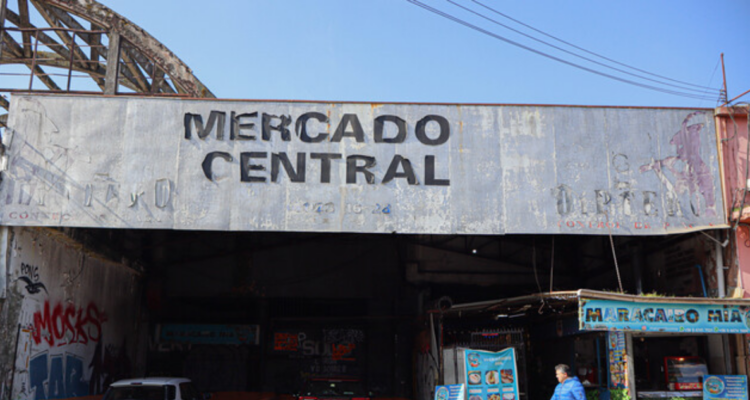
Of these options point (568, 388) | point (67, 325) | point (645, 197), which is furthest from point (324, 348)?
point (568, 388)

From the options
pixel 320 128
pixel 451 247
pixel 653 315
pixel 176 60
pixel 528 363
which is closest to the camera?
pixel 653 315

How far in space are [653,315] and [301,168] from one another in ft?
25.7

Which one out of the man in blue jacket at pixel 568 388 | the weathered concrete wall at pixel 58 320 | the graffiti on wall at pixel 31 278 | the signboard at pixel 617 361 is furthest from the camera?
the graffiti on wall at pixel 31 278

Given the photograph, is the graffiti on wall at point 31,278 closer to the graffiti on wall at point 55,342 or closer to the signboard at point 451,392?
the graffiti on wall at point 55,342

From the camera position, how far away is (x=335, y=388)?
14.6 m

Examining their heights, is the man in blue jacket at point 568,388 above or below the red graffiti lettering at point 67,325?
below

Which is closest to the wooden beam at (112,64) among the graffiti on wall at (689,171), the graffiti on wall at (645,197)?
the graffiti on wall at (645,197)

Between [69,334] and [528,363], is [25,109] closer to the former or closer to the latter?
[69,334]

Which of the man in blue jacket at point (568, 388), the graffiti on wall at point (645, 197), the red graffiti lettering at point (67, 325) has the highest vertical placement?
the graffiti on wall at point (645, 197)

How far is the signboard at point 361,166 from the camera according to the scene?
1385cm

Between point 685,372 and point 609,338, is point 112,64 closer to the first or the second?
point 609,338

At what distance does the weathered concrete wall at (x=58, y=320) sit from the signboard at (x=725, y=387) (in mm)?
14218

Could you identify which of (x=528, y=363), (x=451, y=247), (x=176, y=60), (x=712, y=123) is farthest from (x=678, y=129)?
(x=176, y=60)

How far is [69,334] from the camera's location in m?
15.7
